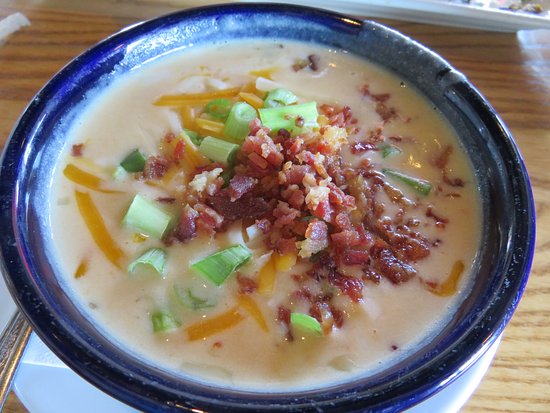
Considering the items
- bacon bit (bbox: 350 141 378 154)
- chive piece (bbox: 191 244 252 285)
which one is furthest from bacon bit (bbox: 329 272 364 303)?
bacon bit (bbox: 350 141 378 154)

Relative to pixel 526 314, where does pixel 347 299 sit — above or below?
above

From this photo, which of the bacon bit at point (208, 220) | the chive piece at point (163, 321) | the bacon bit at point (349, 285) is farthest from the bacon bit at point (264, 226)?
the chive piece at point (163, 321)

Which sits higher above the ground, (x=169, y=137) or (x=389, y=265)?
(x=169, y=137)

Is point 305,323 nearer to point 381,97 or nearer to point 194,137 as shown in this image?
point 194,137

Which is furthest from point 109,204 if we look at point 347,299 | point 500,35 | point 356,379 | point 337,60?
point 500,35

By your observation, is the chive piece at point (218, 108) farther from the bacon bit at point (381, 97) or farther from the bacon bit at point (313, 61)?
the bacon bit at point (381, 97)

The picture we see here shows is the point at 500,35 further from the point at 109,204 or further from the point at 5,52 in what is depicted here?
the point at 5,52

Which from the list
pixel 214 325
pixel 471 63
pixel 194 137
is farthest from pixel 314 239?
pixel 471 63
